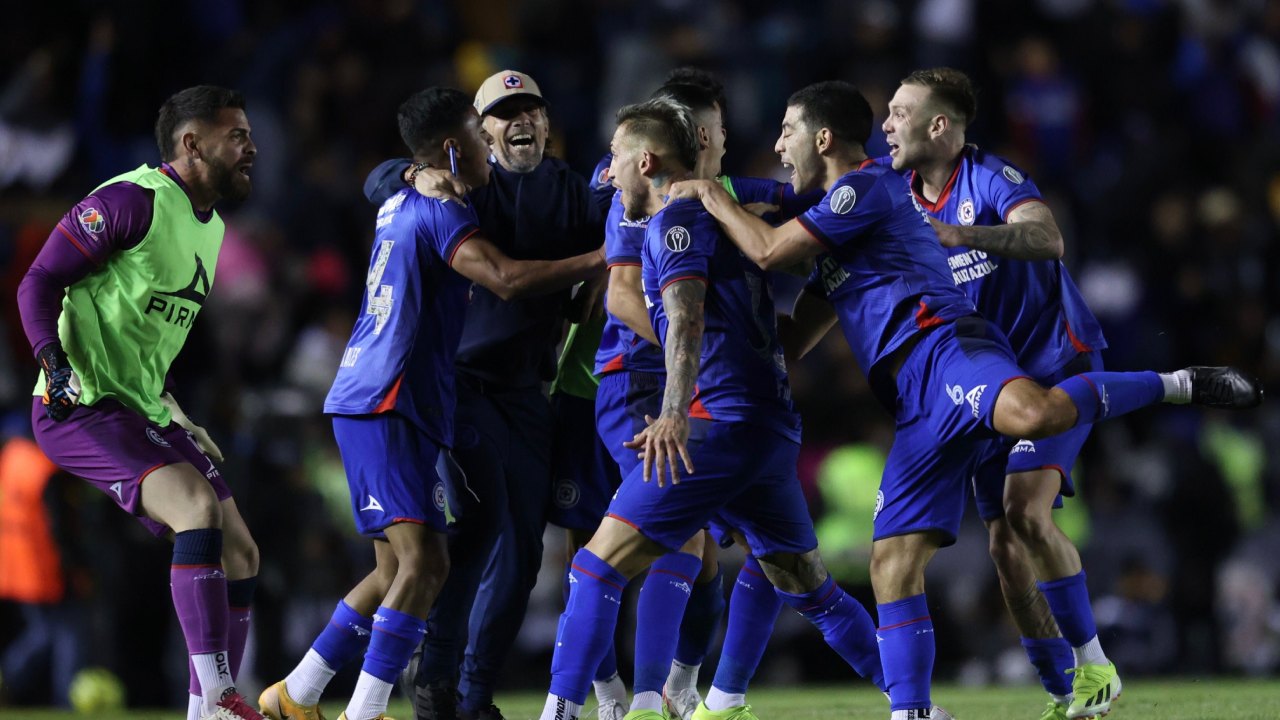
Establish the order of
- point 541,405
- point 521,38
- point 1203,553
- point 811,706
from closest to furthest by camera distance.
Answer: point 541,405 → point 811,706 → point 1203,553 → point 521,38

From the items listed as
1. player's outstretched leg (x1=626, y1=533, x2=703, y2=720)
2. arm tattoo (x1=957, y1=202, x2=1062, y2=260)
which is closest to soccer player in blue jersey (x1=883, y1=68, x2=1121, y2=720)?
arm tattoo (x1=957, y1=202, x2=1062, y2=260)

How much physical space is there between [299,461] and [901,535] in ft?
21.2

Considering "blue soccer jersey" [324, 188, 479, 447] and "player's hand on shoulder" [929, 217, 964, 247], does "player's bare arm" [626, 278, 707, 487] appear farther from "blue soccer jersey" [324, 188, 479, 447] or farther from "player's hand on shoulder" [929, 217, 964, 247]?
"blue soccer jersey" [324, 188, 479, 447]

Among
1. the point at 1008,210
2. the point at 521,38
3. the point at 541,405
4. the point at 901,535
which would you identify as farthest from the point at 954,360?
the point at 521,38

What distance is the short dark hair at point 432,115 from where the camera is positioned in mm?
7277

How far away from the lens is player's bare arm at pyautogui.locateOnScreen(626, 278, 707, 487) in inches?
237

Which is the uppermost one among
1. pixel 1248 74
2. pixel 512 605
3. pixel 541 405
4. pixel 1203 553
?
pixel 1248 74

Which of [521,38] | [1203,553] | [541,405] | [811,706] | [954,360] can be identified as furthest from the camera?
[521,38]

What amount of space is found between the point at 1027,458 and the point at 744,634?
1415mm

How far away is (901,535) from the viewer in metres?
6.35

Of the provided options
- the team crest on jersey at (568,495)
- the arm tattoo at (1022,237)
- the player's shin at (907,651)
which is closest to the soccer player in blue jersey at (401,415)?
the team crest on jersey at (568,495)

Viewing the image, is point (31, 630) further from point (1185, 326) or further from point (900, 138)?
point (1185, 326)

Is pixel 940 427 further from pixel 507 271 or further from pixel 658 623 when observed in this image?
pixel 507 271

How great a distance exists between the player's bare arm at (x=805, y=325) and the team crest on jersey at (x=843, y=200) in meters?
0.61
